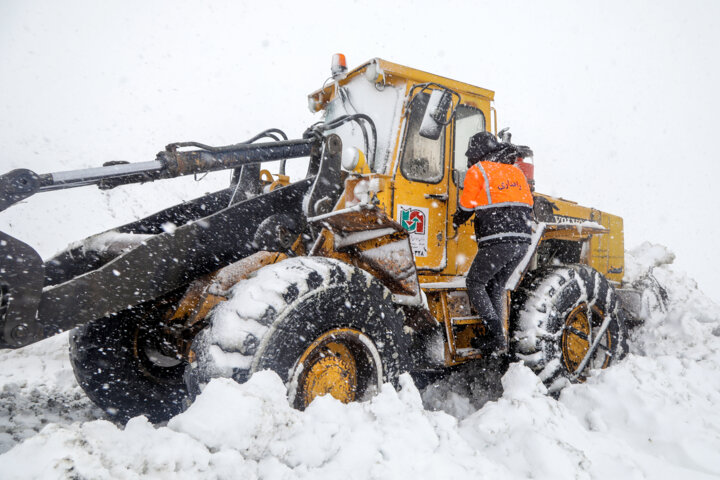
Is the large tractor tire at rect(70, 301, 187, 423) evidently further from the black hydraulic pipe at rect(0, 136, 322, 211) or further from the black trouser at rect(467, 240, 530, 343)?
the black trouser at rect(467, 240, 530, 343)

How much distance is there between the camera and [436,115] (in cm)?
313

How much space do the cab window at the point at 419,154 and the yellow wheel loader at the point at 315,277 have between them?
1 centimetres

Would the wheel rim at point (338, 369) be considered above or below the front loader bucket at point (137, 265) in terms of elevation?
below

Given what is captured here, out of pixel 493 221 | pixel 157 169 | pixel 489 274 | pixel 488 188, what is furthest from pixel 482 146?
pixel 157 169

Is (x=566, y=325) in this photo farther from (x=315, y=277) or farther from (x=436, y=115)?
(x=315, y=277)

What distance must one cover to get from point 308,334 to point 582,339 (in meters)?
3.10

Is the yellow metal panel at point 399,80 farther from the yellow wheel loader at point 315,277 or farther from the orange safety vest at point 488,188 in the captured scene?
the orange safety vest at point 488,188

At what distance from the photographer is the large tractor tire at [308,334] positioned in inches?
82.0

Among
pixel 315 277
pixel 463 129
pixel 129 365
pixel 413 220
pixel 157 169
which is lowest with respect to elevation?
pixel 129 365

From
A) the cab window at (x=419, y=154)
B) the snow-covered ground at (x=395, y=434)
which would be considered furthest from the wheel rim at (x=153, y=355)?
the cab window at (x=419, y=154)

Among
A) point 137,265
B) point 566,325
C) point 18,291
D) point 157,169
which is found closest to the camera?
point 18,291

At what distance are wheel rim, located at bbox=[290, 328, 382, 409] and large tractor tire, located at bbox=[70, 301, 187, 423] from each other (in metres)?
1.33

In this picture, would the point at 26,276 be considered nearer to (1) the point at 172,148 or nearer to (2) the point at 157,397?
(1) the point at 172,148

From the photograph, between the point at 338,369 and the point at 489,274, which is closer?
the point at 338,369
